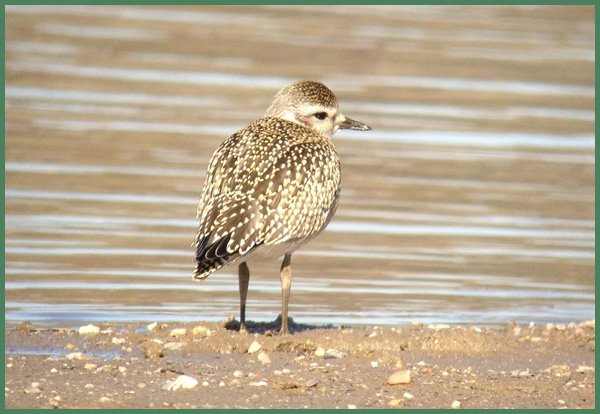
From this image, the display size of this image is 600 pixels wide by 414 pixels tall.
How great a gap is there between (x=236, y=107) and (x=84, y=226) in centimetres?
623

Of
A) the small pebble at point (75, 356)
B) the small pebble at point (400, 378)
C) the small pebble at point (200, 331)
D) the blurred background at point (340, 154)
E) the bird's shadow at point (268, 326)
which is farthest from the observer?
the blurred background at point (340, 154)

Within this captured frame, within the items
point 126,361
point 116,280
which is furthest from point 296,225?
point 116,280

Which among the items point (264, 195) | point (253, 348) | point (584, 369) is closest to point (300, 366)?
point (253, 348)

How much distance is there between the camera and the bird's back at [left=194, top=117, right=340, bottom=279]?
9.46 meters

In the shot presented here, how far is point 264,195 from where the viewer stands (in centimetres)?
976

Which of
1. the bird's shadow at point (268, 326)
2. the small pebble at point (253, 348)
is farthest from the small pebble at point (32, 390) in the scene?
the bird's shadow at point (268, 326)

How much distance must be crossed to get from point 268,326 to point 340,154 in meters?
7.17

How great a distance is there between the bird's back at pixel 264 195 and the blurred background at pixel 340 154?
4.59ft

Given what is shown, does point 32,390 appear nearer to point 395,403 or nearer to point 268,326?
point 395,403

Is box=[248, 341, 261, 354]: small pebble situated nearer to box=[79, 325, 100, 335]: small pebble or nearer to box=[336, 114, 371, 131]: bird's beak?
box=[79, 325, 100, 335]: small pebble

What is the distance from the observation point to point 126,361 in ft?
30.0

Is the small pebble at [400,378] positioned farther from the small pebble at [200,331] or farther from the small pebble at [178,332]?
the small pebble at [178,332]

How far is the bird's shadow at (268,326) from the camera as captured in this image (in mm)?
10276

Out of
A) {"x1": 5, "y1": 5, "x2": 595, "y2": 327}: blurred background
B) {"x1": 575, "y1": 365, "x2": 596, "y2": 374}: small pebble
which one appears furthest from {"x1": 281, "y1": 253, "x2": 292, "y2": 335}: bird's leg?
{"x1": 575, "y1": 365, "x2": 596, "y2": 374}: small pebble
